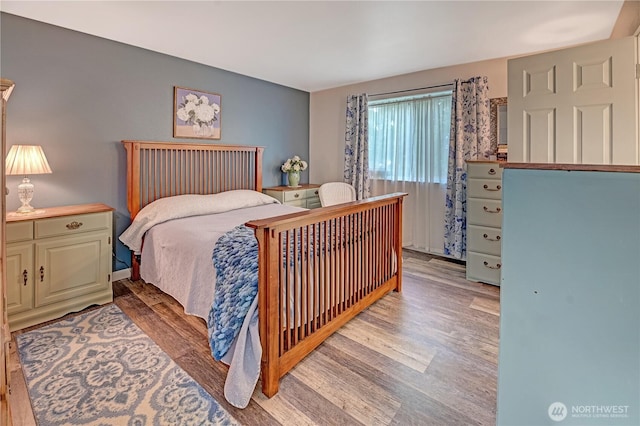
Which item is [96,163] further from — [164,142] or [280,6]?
[280,6]

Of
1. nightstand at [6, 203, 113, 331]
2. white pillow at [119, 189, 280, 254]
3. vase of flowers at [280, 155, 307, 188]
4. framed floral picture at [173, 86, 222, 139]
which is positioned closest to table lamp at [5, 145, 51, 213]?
nightstand at [6, 203, 113, 331]

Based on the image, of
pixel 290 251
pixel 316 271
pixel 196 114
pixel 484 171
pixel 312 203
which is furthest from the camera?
pixel 312 203

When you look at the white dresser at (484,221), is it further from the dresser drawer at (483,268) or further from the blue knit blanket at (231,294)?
the blue knit blanket at (231,294)

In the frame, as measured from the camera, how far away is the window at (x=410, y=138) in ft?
13.0

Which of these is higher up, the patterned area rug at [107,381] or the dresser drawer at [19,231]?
the dresser drawer at [19,231]

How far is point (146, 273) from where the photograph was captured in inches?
113

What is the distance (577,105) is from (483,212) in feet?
4.35

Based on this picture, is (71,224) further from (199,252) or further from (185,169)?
(185,169)

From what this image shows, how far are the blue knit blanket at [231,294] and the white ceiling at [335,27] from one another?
179cm

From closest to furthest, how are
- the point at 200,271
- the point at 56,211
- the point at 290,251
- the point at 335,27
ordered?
the point at 290,251 < the point at 200,271 < the point at 56,211 < the point at 335,27

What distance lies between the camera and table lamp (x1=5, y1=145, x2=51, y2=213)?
2297 millimetres

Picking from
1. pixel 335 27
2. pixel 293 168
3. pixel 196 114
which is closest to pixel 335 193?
pixel 293 168

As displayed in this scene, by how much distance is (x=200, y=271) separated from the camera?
6.95 ft

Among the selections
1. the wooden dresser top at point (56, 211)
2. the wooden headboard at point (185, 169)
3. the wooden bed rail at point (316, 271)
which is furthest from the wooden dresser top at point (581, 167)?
the wooden headboard at point (185, 169)
